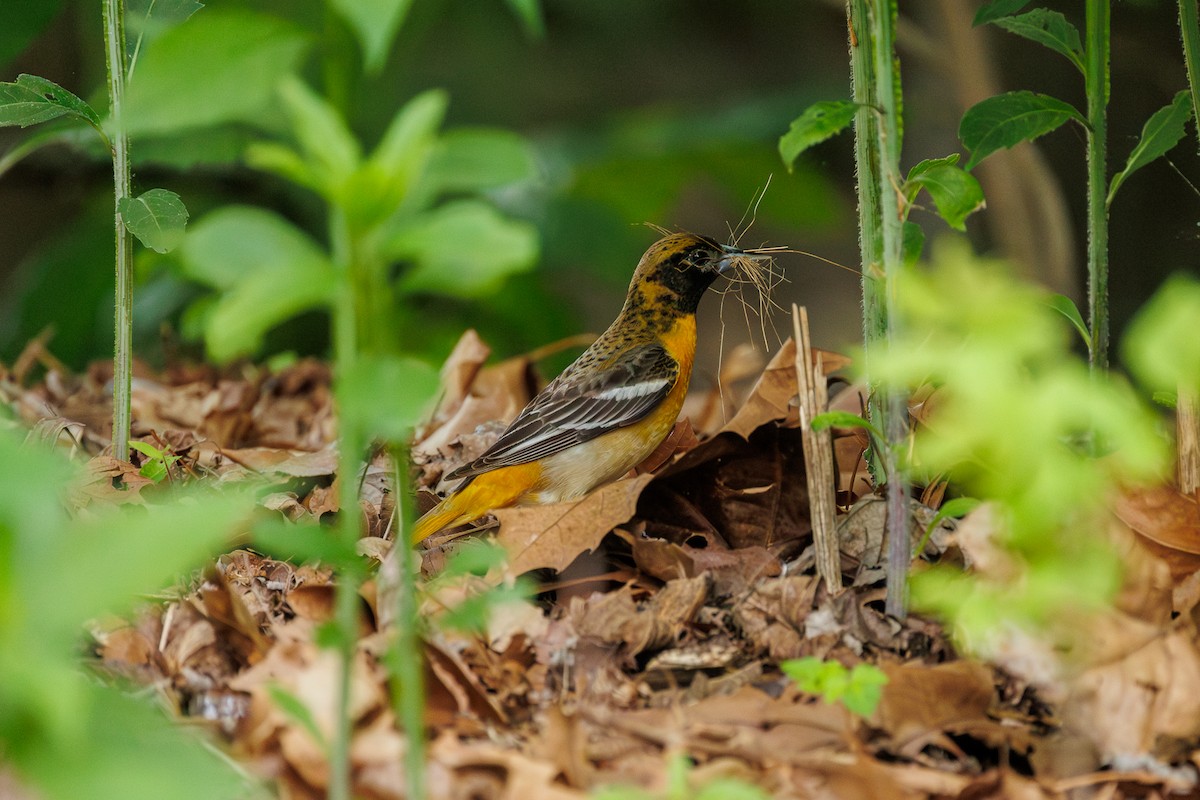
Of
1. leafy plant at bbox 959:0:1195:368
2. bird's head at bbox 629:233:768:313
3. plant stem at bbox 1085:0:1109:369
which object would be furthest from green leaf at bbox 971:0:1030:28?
bird's head at bbox 629:233:768:313

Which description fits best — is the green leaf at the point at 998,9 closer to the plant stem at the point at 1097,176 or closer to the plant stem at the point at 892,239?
the plant stem at the point at 1097,176

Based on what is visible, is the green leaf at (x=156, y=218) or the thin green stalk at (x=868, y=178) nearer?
the thin green stalk at (x=868, y=178)

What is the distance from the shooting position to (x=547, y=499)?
4109mm

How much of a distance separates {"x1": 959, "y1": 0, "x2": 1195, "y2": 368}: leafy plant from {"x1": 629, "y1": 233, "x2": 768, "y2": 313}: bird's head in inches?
66.4

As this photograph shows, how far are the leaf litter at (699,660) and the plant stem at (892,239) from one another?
0.16 meters

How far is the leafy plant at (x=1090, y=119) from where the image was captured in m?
2.62

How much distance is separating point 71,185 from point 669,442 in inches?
176

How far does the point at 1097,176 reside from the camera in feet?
8.87

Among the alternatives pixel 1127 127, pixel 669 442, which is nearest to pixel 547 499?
pixel 669 442

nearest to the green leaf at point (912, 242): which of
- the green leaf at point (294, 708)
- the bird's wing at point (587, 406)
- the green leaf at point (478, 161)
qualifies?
the green leaf at point (478, 161)

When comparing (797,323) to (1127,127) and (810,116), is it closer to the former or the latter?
(810,116)

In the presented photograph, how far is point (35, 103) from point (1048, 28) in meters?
2.46

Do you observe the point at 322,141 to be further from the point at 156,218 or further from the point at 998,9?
the point at 998,9

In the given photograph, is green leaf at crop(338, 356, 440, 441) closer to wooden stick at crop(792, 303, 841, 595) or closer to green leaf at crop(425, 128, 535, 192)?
green leaf at crop(425, 128, 535, 192)
